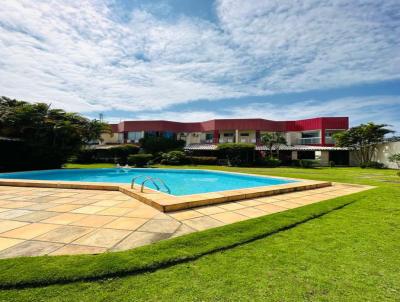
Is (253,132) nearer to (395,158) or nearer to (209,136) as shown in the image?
(209,136)

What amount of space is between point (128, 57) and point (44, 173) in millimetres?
10807

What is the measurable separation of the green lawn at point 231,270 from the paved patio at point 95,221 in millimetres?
464

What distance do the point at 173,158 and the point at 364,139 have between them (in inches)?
1009

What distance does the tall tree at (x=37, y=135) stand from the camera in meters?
17.6

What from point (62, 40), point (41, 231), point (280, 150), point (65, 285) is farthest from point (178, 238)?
point (280, 150)

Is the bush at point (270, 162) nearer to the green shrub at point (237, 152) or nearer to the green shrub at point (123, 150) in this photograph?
the green shrub at point (237, 152)

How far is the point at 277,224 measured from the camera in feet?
13.8

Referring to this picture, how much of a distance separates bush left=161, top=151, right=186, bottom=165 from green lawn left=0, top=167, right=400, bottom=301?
23239 mm

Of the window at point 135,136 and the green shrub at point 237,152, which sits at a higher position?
the window at point 135,136

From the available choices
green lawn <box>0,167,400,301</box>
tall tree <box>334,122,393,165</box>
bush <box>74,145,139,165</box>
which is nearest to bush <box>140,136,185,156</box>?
bush <box>74,145,139,165</box>

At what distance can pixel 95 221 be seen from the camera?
432 centimetres

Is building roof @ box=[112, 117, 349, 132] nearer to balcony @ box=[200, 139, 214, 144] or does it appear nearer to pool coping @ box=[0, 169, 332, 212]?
balcony @ box=[200, 139, 214, 144]

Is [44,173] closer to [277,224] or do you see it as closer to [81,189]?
[81,189]

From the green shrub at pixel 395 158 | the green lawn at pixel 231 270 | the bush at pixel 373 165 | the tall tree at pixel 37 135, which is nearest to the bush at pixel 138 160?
the tall tree at pixel 37 135
